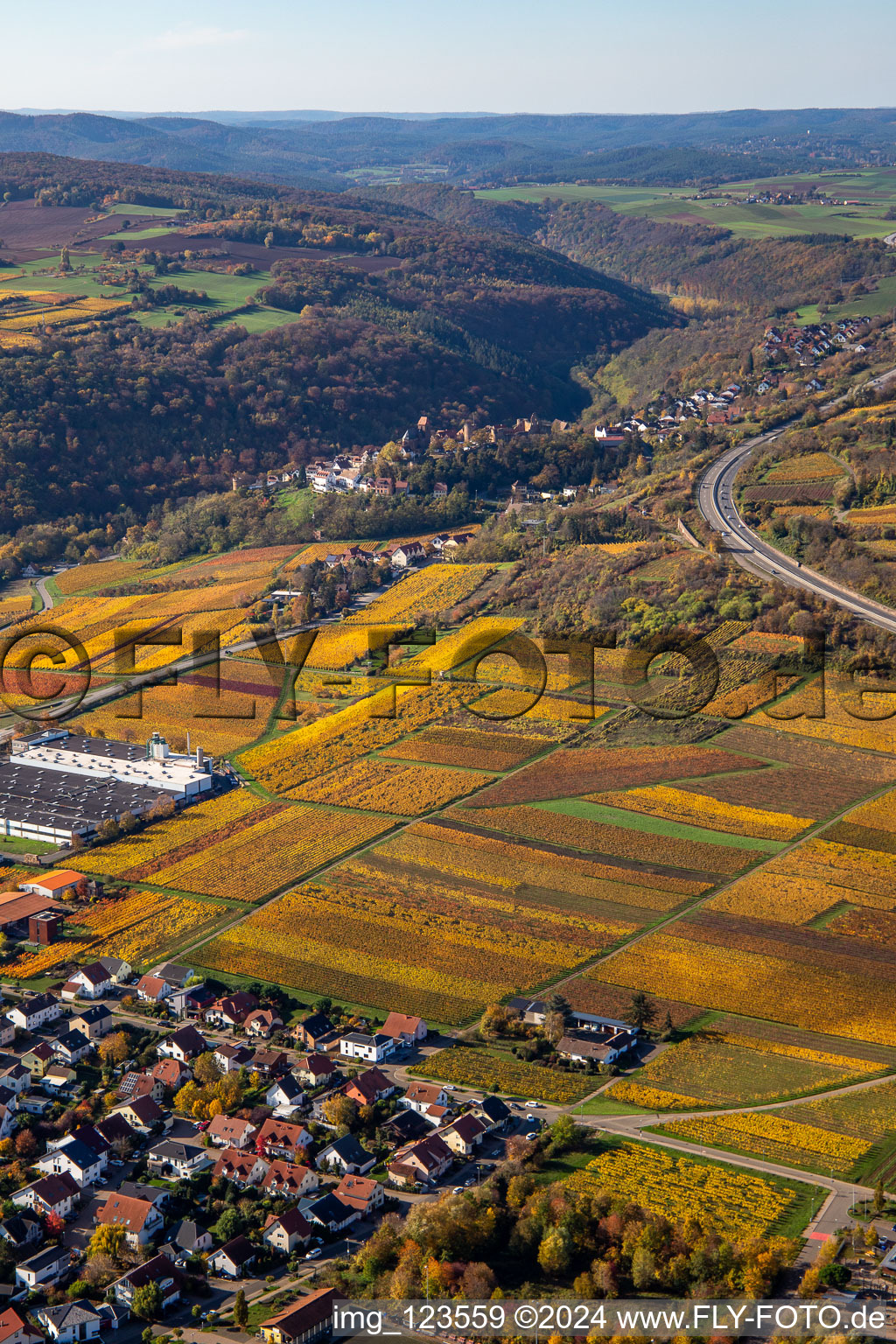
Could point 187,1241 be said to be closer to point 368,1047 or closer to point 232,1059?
point 232,1059

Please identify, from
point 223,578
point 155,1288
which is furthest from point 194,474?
point 155,1288

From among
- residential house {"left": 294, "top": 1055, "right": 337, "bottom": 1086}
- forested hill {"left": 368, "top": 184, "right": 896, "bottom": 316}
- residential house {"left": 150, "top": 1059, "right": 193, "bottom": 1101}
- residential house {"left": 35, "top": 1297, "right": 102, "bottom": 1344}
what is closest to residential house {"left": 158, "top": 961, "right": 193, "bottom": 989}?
residential house {"left": 150, "top": 1059, "right": 193, "bottom": 1101}

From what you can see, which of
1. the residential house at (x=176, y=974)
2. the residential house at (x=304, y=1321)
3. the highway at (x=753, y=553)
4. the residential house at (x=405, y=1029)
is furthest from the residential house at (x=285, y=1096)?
the highway at (x=753, y=553)

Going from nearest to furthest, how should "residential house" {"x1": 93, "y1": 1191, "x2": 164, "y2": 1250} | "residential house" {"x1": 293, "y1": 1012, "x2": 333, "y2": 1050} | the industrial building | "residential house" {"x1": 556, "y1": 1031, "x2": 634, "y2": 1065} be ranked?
1. "residential house" {"x1": 93, "y1": 1191, "x2": 164, "y2": 1250}
2. "residential house" {"x1": 556, "y1": 1031, "x2": 634, "y2": 1065}
3. "residential house" {"x1": 293, "y1": 1012, "x2": 333, "y2": 1050}
4. the industrial building

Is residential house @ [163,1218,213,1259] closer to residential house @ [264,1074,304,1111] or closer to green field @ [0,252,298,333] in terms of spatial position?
residential house @ [264,1074,304,1111]

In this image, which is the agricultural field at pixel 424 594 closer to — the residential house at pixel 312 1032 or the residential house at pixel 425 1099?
the residential house at pixel 312 1032

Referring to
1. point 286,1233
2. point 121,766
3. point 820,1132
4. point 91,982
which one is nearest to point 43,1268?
point 286,1233

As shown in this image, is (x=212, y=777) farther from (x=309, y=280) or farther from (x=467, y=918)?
(x=309, y=280)
